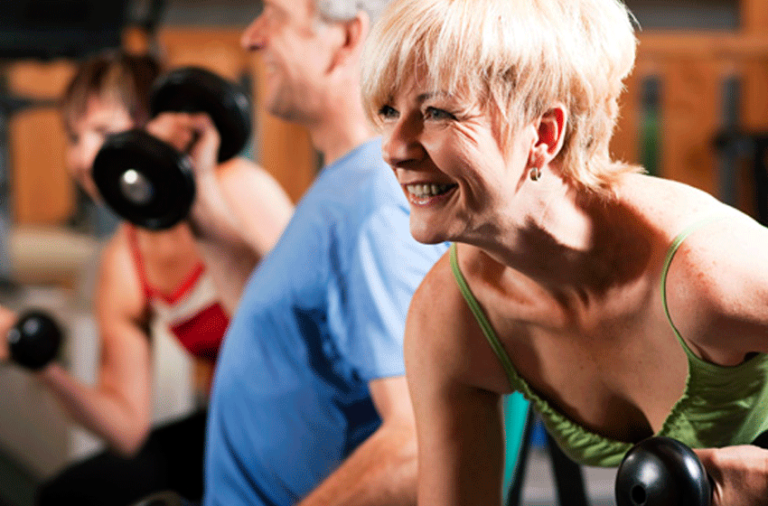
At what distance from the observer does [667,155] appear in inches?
156

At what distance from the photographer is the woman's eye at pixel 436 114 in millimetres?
665

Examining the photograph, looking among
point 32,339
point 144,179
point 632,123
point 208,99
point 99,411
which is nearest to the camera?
point 144,179

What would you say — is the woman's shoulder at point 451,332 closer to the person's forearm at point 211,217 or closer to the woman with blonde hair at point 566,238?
the woman with blonde hair at point 566,238

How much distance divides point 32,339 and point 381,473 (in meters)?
0.94

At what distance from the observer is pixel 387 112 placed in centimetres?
71

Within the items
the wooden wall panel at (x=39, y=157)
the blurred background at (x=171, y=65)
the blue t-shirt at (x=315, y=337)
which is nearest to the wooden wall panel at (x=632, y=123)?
the blurred background at (x=171, y=65)

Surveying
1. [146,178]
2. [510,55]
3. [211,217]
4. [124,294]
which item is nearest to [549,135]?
[510,55]

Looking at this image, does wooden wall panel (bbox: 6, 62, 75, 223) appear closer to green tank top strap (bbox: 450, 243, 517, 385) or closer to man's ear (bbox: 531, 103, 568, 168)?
green tank top strap (bbox: 450, 243, 517, 385)

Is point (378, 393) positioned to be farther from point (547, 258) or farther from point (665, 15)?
point (665, 15)

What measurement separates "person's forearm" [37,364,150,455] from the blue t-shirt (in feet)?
2.40

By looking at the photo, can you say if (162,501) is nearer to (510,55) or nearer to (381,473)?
(381,473)

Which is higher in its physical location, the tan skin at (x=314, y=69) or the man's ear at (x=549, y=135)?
→ the man's ear at (x=549, y=135)

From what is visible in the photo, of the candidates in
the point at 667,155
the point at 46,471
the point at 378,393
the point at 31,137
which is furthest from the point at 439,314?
the point at 31,137

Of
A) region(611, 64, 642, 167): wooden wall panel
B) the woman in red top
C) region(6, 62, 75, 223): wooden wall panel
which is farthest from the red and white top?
region(6, 62, 75, 223): wooden wall panel
